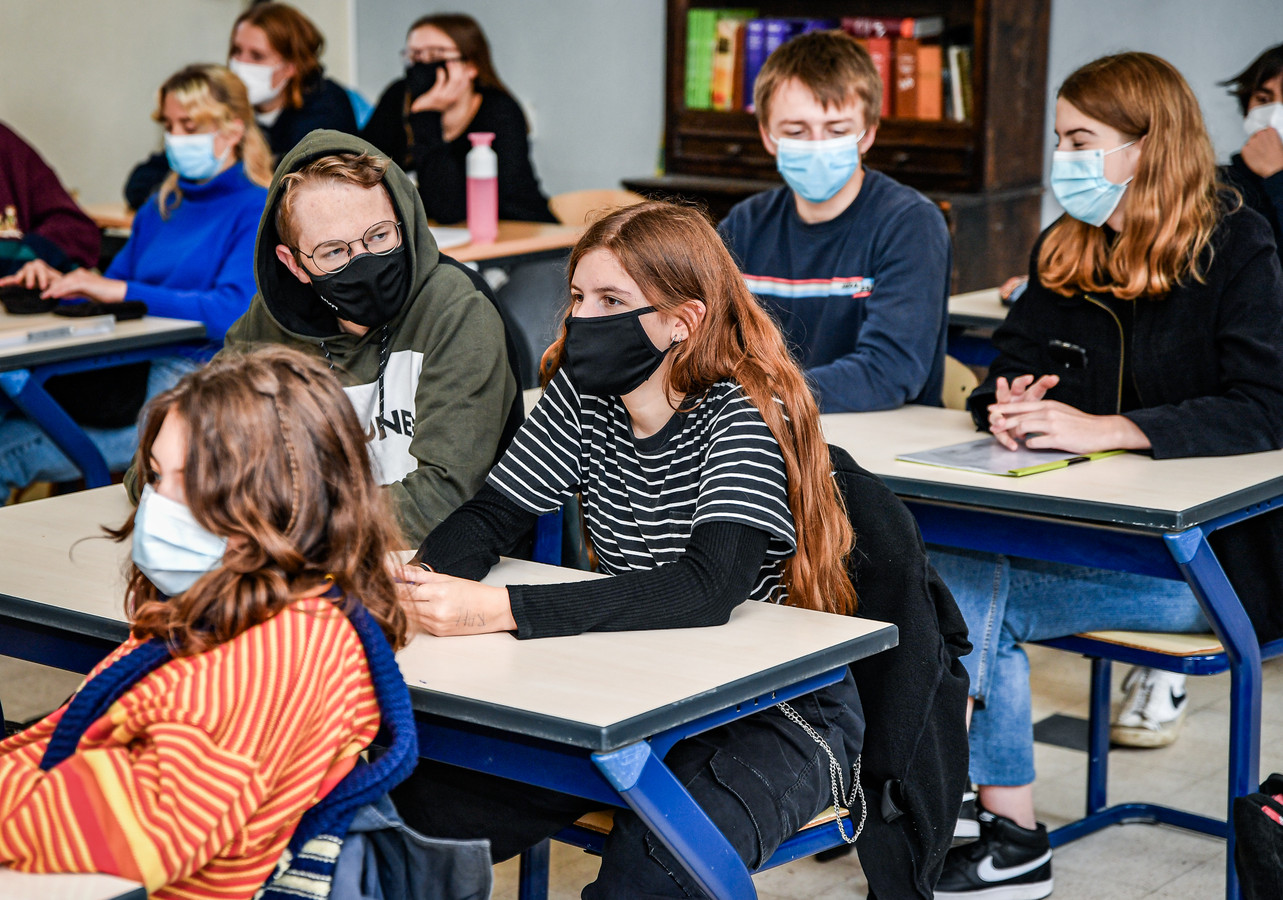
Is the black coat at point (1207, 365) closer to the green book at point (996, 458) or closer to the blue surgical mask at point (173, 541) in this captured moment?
the green book at point (996, 458)

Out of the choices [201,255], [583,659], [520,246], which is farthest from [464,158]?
[583,659]

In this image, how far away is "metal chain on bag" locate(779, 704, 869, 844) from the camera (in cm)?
163

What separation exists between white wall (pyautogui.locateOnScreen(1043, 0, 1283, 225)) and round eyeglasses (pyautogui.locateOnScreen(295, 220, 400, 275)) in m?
2.78

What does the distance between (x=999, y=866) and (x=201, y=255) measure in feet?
7.46

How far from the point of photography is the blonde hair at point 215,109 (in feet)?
11.8

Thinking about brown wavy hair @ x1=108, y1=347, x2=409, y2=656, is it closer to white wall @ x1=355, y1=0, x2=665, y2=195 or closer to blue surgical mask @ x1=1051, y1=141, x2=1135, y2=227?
blue surgical mask @ x1=1051, y1=141, x2=1135, y2=227

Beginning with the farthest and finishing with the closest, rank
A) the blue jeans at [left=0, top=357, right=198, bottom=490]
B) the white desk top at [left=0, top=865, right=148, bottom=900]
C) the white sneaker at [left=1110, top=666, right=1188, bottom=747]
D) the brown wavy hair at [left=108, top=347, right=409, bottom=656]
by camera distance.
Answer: the blue jeans at [left=0, top=357, right=198, bottom=490] → the white sneaker at [left=1110, top=666, right=1188, bottom=747] → the brown wavy hair at [left=108, top=347, right=409, bottom=656] → the white desk top at [left=0, top=865, right=148, bottom=900]

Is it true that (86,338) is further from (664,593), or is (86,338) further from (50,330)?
(664,593)

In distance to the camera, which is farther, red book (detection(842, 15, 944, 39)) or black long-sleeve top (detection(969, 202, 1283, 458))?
red book (detection(842, 15, 944, 39))

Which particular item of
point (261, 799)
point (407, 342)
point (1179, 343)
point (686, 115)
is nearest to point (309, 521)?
point (261, 799)

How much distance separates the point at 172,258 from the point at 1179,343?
2300 millimetres

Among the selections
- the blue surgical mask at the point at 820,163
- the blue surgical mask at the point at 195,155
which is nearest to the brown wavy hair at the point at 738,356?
the blue surgical mask at the point at 820,163

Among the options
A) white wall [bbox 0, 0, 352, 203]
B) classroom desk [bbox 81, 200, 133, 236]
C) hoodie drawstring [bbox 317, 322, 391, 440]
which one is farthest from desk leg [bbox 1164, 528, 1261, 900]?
white wall [bbox 0, 0, 352, 203]

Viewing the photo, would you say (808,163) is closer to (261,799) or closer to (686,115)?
(261,799)
